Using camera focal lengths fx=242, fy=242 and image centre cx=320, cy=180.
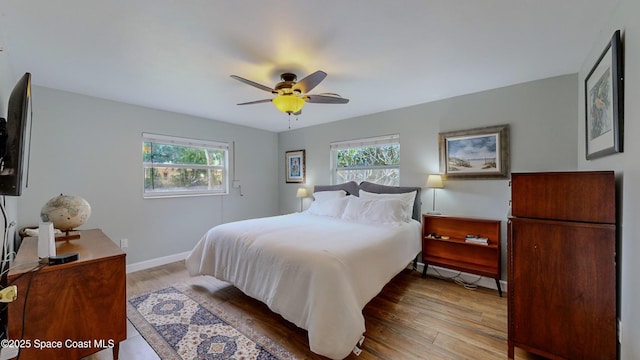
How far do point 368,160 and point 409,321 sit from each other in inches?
97.0

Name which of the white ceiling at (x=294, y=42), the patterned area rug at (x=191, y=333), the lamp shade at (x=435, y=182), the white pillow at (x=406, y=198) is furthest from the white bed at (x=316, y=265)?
the white ceiling at (x=294, y=42)

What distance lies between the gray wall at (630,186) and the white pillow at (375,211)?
1.82 meters

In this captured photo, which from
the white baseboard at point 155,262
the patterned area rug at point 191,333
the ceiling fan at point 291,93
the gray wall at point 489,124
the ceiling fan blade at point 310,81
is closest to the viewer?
the patterned area rug at point 191,333

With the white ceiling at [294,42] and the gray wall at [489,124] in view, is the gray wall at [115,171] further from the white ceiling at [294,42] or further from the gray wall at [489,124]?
the gray wall at [489,124]

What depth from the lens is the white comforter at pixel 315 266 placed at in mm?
1680

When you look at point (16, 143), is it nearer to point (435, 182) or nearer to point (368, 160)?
point (435, 182)

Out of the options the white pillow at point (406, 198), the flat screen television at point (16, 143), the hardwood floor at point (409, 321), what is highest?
the flat screen television at point (16, 143)

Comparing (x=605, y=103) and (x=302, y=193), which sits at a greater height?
(x=605, y=103)

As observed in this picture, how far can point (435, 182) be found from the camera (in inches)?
121

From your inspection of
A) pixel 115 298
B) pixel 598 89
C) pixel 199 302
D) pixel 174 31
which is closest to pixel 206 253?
pixel 199 302

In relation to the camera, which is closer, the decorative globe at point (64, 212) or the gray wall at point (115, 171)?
the decorative globe at point (64, 212)

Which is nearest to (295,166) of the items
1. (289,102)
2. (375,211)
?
(375,211)

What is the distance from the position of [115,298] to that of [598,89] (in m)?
3.65

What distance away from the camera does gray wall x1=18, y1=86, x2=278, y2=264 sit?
2.74 m
